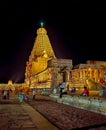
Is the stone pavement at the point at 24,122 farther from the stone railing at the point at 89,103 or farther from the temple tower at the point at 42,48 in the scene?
the temple tower at the point at 42,48

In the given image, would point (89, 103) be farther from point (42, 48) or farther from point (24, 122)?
point (42, 48)

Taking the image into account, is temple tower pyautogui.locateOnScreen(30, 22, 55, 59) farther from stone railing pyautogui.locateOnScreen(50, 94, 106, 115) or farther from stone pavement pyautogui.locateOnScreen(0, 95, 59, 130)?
stone pavement pyautogui.locateOnScreen(0, 95, 59, 130)

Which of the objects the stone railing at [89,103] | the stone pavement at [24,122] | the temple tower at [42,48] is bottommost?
the stone pavement at [24,122]

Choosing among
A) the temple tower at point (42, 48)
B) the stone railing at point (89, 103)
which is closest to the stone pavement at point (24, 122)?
the stone railing at point (89, 103)

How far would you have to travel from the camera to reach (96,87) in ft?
126

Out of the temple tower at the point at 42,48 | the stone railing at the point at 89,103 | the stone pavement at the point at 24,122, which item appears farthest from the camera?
the temple tower at the point at 42,48

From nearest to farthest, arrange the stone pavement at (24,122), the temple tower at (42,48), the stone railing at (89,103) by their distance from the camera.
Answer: the stone pavement at (24,122), the stone railing at (89,103), the temple tower at (42,48)

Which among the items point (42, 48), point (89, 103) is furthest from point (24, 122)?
point (42, 48)

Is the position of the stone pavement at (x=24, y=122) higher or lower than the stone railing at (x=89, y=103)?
lower

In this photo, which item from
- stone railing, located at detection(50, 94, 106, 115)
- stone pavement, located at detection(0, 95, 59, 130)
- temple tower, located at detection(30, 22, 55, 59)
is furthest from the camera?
temple tower, located at detection(30, 22, 55, 59)

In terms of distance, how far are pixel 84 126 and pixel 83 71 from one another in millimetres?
39843

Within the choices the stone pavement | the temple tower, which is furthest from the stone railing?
the temple tower

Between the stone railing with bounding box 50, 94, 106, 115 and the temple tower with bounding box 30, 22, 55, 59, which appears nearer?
the stone railing with bounding box 50, 94, 106, 115

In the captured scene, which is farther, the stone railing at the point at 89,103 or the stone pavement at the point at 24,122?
the stone railing at the point at 89,103
